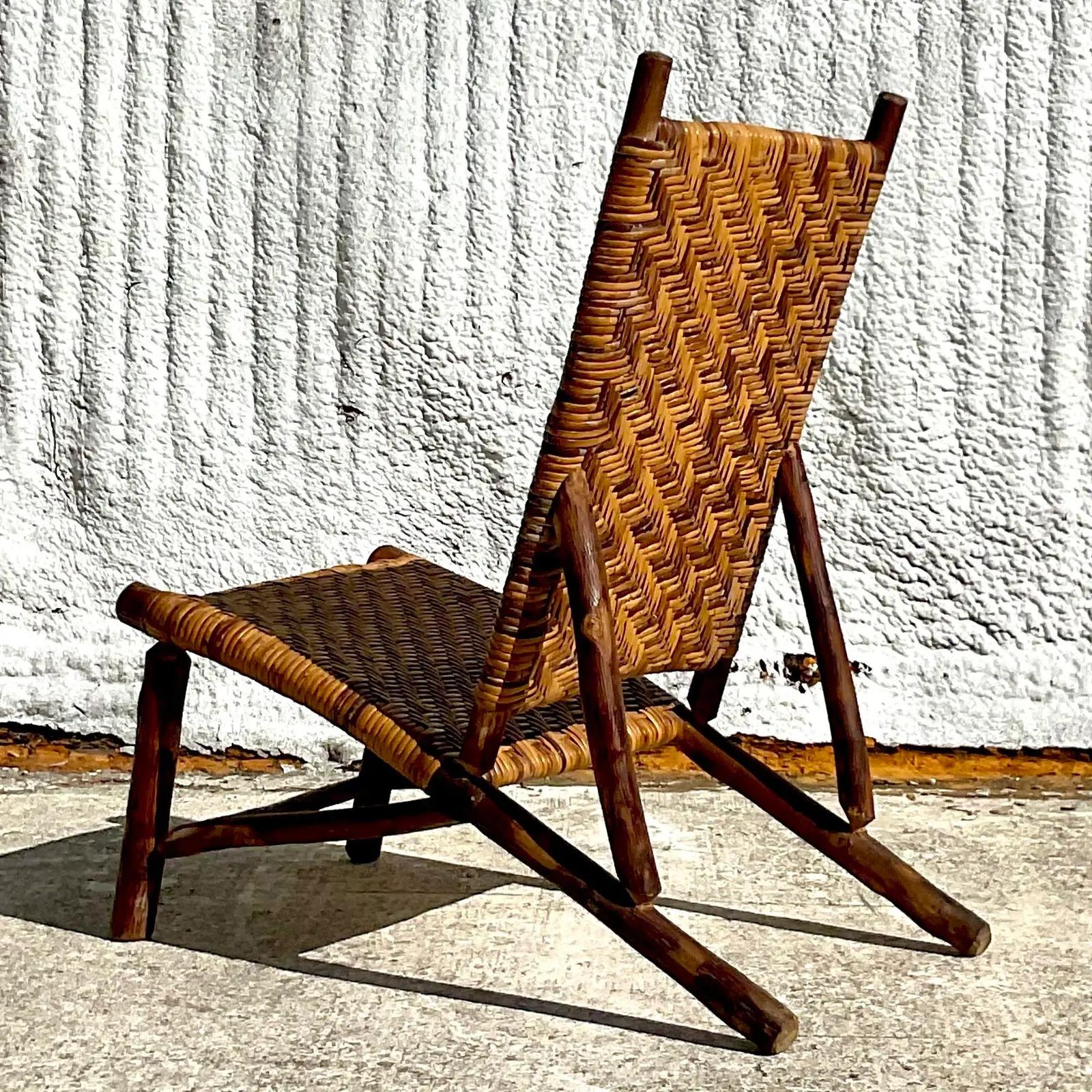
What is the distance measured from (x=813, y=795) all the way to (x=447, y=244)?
4.29ft

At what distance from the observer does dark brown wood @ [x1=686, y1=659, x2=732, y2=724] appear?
101 inches

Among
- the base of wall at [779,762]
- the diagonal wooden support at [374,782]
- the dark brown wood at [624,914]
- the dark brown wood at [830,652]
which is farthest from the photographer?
the base of wall at [779,762]

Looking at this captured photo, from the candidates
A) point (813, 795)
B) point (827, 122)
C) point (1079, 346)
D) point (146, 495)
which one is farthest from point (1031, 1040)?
point (146, 495)

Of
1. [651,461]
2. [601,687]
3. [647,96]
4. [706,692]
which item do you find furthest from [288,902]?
[647,96]

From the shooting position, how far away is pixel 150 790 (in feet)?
8.16

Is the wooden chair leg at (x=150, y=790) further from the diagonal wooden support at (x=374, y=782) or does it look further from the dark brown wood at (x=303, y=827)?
the diagonal wooden support at (x=374, y=782)

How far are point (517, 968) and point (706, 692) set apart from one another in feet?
1.61

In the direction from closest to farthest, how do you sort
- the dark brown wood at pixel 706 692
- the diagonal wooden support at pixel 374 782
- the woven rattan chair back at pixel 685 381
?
the woven rattan chair back at pixel 685 381 < the dark brown wood at pixel 706 692 < the diagonal wooden support at pixel 374 782

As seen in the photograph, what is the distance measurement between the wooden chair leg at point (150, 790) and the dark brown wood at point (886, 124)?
1190 mm

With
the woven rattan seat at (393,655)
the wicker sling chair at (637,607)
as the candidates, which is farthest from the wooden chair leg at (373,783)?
the woven rattan seat at (393,655)

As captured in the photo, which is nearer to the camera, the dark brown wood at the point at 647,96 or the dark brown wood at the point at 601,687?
the dark brown wood at the point at 647,96

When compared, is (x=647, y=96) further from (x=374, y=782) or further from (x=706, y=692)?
(x=374, y=782)

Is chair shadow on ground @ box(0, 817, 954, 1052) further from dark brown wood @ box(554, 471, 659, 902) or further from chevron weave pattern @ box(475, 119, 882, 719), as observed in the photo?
chevron weave pattern @ box(475, 119, 882, 719)

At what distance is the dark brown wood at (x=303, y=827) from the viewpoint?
7.61ft
